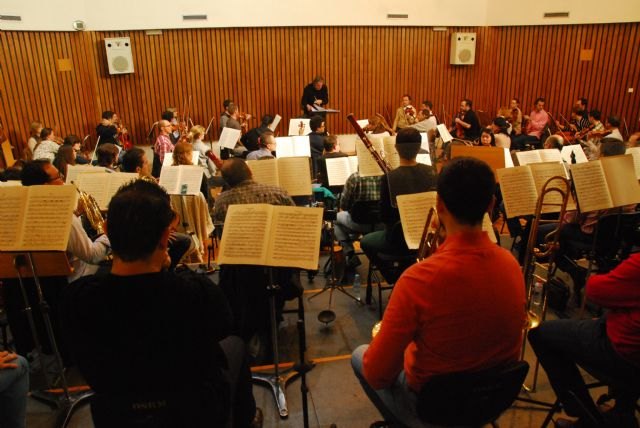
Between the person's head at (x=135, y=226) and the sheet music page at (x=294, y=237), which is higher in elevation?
the person's head at (x=135, y=226)

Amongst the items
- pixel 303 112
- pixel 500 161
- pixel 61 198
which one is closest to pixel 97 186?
pixel 61 198

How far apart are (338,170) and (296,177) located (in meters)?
0.75

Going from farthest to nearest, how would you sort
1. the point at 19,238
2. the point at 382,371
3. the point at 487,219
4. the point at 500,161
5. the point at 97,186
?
the point at 500,161 < the point at 97,186 < the point at 487,219 < the point at 19,238 < the point at 382,371

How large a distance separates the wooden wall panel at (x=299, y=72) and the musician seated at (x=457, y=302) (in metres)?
9.79

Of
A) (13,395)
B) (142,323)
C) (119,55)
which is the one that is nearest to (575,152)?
(142,323)

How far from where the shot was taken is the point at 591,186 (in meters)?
3.01

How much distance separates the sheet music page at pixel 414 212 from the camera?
2.81 m

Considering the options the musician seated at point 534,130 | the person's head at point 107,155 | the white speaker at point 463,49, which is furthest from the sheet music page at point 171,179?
the white speaker at point 463,49

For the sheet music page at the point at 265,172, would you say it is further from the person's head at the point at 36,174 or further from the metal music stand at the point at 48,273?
the metal music stand at the point at 48,273

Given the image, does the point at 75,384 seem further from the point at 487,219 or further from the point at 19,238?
the point at 487,219

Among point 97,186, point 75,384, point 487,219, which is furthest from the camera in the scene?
point 97,186

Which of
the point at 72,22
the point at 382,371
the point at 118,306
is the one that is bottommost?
the point at 382,371

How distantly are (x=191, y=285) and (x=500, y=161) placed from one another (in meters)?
4.69

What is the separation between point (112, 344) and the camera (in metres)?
1.51
